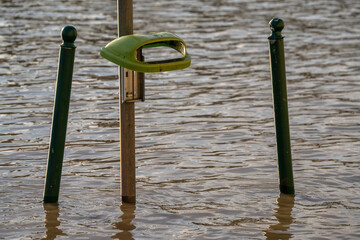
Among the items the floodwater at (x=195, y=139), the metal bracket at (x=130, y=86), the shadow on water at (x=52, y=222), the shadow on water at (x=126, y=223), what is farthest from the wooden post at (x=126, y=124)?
the shadow on water at (x=52, y=222)

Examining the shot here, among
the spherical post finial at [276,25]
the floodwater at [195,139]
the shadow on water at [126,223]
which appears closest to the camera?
the shadow on water at [126,223]

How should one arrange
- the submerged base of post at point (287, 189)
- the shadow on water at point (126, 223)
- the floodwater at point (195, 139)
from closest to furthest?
the shadow on water at point (126, 223) < the floodwater at point (195, 139) < the submerged base of post at point (287, 189)

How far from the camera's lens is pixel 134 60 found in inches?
228

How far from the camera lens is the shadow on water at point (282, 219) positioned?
5930mm

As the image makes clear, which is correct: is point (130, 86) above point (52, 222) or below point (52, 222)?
above

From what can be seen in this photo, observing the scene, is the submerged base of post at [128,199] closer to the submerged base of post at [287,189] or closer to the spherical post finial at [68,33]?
the submerged base of post at [287,189]

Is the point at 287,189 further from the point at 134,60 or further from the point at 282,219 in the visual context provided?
the point at 134,60

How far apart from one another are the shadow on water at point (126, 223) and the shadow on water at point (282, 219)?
3.31 ft

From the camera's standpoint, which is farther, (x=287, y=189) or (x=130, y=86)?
(x=287, y=189)

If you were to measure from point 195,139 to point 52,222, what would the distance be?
284 centimetres

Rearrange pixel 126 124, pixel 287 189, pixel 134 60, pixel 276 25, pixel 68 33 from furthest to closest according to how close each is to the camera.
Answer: pixel 287 189 → pixel 276 25 → pixel 126 124 → pixel 68 33 → pixel 134 60

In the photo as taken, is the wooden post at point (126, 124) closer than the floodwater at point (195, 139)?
Yes

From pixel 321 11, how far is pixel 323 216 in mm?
12864

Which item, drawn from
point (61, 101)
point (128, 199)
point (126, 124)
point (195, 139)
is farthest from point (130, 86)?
point (195, 139)
